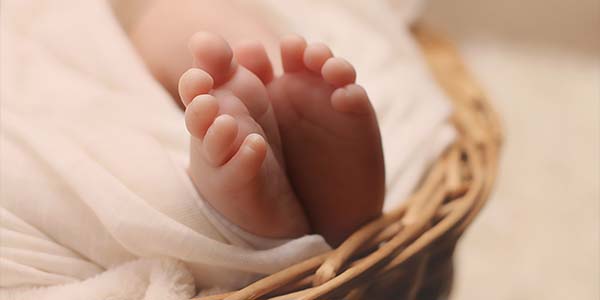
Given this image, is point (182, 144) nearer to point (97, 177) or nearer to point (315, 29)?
point (97, 177)

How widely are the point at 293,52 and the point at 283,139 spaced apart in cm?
8

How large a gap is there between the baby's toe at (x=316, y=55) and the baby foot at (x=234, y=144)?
4 cm

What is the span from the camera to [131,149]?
1.91 feet

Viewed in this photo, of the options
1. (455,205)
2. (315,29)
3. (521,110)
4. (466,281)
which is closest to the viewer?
(455,205)

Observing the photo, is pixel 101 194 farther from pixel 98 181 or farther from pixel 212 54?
pixel 212 54

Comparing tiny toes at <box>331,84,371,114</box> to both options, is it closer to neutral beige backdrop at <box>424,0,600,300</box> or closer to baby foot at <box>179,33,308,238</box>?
baby foot at <box>179,33,308,238</box>

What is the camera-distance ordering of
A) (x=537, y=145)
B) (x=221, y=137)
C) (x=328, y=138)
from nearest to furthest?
(x=221, y=137)
(x=328, y=138)
(x=537, y=145)

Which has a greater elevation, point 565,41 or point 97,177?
point 97,177

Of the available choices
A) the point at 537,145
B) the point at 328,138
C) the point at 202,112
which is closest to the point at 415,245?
the point at 328,138

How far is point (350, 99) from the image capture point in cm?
55

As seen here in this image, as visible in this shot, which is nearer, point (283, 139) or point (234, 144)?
point (234, 144)

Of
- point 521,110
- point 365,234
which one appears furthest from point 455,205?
point 521,110

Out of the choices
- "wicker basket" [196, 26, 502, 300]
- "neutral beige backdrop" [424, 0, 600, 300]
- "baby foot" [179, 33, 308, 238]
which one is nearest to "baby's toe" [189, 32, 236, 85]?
"baby foot" [179, 33, 308, 238]

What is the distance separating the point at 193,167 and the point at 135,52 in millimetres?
185
